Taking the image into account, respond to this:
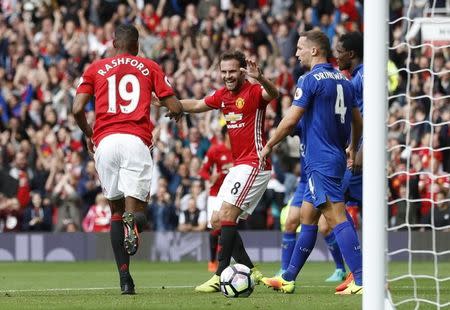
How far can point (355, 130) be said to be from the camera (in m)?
11.2

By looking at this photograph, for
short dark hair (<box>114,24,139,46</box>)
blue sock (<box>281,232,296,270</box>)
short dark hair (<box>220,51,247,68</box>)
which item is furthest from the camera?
blue sock (<box>281,232,296,270</box>)

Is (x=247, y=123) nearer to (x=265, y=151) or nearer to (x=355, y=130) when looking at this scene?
(x=355, y=130)

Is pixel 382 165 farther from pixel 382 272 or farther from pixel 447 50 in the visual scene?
pixel 447 50

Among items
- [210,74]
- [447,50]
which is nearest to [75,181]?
[210,74]

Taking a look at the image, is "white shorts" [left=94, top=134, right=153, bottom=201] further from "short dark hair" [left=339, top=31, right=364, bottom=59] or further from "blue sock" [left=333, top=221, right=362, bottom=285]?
"short dark hair" [left=339, top=31, right=364, bottom=59]

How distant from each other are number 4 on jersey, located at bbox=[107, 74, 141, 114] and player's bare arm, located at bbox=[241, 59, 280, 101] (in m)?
0.97

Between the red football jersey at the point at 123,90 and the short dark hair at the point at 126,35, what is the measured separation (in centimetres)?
13

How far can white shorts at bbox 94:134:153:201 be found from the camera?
1055 cm

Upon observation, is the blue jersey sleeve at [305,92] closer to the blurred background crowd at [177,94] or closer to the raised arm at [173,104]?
the raised arm at [173,104]

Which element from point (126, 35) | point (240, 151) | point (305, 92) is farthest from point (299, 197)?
point (126, 35)

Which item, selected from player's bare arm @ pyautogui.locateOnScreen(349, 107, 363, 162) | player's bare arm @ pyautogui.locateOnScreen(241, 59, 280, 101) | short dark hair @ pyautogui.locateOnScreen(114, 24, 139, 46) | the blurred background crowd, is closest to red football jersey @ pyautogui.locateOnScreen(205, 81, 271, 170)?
player's bare arm @ pyautogui.locateOnScreen(241, 59, 280, 101)

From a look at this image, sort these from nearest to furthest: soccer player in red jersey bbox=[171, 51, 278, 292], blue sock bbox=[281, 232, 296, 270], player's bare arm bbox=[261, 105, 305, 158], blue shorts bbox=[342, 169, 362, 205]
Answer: player's bare arm bbox=[261, 105, 305, 158]
soccer player in red jersey bbox=[171, 51, 278, 292]
blue shorts bbox=[342, 169, 362, 205]
blue sock bbox=[281, 232, 296, 270]

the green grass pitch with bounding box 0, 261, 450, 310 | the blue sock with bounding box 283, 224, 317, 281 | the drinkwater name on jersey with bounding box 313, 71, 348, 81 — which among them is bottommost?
the green grass pitch with bounding box 0, 261, 450, 310

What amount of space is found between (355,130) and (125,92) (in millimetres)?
2093
